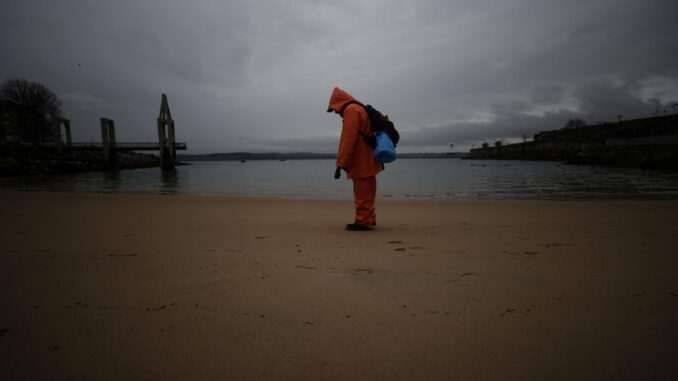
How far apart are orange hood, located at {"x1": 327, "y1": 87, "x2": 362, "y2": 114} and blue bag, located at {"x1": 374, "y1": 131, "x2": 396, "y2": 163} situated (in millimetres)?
737

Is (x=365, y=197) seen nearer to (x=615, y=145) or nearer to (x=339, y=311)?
(x=339, y=311)

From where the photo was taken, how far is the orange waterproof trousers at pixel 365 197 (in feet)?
13.7

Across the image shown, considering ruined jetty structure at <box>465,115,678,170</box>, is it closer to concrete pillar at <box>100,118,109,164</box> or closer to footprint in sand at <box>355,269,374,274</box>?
footprint in sand at <box>355,269,374,274</box>

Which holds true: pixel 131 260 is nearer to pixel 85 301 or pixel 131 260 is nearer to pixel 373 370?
pixel 85 301

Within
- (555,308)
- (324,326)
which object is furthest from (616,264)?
(324,326)

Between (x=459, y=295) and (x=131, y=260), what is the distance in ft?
9.20

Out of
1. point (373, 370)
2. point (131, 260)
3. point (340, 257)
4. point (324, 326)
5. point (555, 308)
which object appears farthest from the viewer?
point (340, 257)

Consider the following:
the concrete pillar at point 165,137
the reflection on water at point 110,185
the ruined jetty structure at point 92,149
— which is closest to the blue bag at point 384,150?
the reflection on water at point 110,185

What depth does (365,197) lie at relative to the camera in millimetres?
4203

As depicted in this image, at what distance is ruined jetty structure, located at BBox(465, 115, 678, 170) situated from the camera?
38125 mm

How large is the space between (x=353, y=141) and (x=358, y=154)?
0.26 metres

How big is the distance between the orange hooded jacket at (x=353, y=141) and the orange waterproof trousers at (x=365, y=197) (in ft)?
0.36

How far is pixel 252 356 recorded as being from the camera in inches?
50.1

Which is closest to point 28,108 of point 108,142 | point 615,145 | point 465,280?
point 108,142
